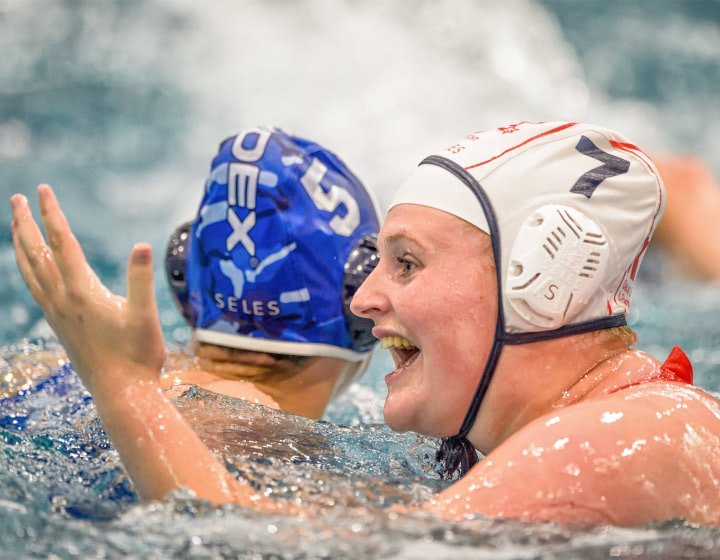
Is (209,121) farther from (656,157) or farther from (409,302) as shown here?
(409,302)

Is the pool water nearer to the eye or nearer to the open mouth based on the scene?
the open mouth

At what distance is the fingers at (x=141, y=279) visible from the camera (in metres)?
1.80

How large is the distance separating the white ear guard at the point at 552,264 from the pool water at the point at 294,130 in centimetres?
55

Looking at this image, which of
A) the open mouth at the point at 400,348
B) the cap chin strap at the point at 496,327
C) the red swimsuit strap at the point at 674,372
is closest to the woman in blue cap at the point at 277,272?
the open mouth at the point at 400,348

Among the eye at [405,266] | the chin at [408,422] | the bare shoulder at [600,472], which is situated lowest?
the chin at [408,422]

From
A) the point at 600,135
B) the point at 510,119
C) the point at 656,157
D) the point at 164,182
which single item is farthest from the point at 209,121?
the point at 600,135

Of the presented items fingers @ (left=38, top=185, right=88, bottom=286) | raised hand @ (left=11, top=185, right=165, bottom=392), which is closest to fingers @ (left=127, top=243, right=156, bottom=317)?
raised hand @ (left=11, top=185, right=165, bottom=392)

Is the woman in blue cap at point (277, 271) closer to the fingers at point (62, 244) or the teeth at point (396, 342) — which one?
the teeth at point (396, 342)

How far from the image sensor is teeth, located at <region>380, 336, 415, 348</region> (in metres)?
2.32

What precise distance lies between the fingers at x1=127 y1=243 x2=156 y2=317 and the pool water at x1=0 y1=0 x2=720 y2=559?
1.39ft

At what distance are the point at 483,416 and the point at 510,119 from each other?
7.83 metres

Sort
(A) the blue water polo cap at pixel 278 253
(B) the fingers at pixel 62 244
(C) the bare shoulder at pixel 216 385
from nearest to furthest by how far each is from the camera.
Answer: (B) the fingers at pixel 62 244 → (C) the bare shoulder at pixel 216 385 → (A) the blue water polo cap at pixel 278 253

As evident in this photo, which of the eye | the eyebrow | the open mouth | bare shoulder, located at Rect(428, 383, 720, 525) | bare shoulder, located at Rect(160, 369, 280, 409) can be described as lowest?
bare shoulder, located at Rect(160, 369, 280, 409)

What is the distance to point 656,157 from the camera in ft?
27.9
